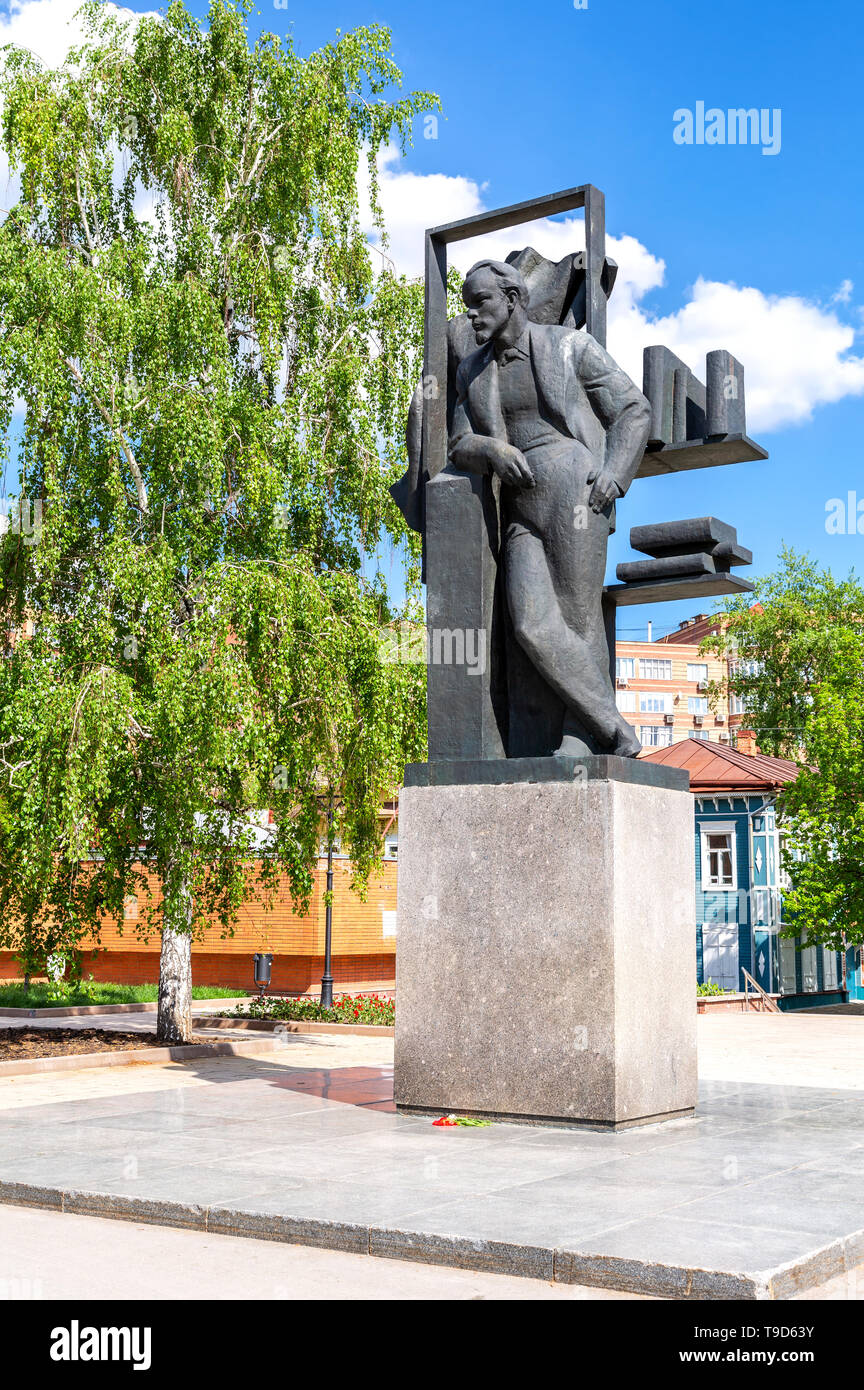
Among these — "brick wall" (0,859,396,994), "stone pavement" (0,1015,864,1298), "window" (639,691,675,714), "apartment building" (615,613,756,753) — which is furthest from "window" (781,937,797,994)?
"window" (639,691,675,714)

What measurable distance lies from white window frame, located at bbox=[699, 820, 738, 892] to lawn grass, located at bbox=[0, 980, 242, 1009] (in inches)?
654

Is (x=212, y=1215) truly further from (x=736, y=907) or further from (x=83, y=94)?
(x=736, y=907)

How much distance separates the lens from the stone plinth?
6895mm

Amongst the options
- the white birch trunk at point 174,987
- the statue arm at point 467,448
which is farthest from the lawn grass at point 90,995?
the statue arm at point 467,448

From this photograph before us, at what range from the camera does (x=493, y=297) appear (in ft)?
25.6

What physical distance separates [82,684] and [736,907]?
96.4 ft

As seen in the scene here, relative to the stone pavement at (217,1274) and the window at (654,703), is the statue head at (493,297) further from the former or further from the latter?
the window at (654,703)

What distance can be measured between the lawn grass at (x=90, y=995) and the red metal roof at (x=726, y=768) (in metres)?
15.8

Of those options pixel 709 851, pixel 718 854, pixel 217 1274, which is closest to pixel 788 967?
pixel 718 854

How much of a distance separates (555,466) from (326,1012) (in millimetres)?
14655

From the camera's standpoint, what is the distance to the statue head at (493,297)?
7.79 m

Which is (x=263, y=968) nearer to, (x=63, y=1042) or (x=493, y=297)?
(x=63, y=1042)

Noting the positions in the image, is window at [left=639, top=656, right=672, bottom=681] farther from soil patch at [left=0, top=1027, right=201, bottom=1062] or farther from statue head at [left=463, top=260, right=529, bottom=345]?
statue head at [left=463, top=260, right=529, bottom=345]
